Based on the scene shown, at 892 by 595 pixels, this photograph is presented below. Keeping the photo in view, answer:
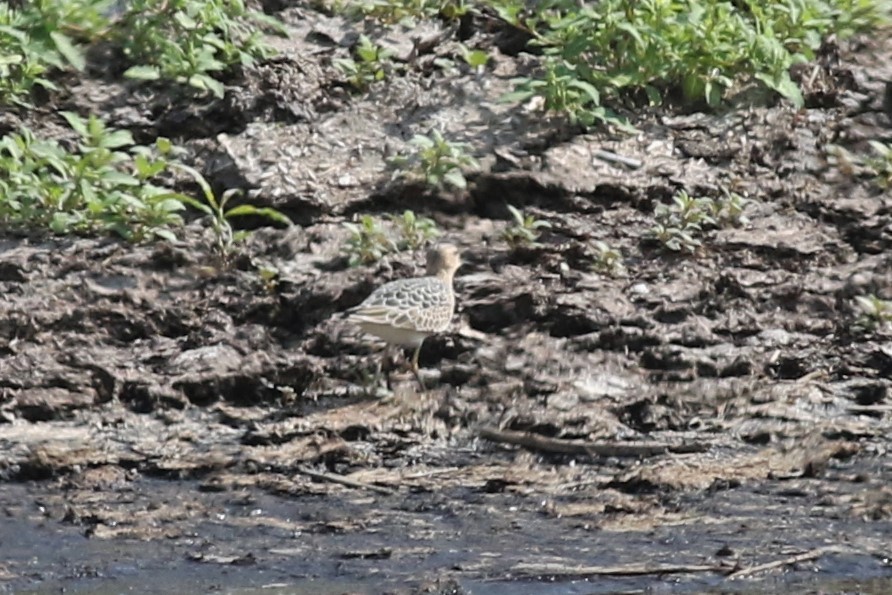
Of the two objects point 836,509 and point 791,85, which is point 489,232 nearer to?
point 791,85

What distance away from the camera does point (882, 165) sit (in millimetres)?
10180

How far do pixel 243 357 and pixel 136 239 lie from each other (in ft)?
3.82

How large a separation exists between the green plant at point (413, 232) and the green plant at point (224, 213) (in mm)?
610

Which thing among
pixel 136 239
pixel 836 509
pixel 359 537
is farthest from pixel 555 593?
pixel 136 239

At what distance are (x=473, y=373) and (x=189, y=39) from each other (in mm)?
3141

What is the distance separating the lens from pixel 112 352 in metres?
8.78

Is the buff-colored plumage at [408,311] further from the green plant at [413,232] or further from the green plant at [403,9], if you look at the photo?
the green plant at [403,9]

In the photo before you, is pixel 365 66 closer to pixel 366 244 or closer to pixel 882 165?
pixel 366 244

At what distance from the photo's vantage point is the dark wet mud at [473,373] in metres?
7.11

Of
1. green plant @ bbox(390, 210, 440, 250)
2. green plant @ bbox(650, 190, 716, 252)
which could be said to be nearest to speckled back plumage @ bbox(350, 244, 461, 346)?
green plant @ bbox(390, 210, 440, 250)

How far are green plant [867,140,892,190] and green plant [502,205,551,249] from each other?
1.92 meters

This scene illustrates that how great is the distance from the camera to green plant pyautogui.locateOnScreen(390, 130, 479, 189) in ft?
32.2

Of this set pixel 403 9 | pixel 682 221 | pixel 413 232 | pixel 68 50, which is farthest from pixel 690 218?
pixel 68 50

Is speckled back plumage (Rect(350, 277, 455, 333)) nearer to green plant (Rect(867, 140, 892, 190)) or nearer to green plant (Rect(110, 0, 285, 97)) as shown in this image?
green plant (Rect(110, 0, 285, 97))
